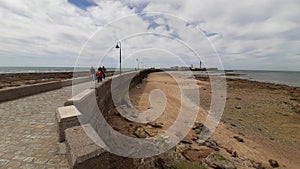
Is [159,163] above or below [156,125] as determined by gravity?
above

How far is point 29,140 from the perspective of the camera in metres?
4.12

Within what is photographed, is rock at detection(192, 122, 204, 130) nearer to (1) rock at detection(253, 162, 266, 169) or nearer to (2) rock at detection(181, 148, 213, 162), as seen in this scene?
(2) rock at detection(181, 148, 213, 162)

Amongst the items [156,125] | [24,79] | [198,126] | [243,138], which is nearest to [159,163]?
[156,125]

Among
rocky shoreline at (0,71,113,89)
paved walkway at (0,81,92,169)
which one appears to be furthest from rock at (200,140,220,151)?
rocky shoreline at (0,71,113,89)

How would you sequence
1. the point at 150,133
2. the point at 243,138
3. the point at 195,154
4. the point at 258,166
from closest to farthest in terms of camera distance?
the point at 258,166 < the point at 195,154 < the point at 150,133 < the point at 243,138

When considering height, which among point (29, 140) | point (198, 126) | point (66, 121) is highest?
point (66, 121)

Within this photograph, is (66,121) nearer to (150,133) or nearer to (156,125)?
(150,133)

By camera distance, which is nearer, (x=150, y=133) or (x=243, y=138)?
(x=150, y=133)

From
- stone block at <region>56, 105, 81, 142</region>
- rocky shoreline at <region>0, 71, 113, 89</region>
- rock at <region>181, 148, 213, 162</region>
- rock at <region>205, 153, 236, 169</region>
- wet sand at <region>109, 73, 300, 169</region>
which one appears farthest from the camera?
rocky shoreline at <region>0, 71, 113, 89</region>

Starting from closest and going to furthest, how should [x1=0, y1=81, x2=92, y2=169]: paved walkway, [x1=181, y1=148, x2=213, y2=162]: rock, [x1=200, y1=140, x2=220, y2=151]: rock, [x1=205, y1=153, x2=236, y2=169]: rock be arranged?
1. [x1=0, y1=81, x2=92, y2=169]: paved walkway
2. [x1=205, y1=153, x2=236, y2=169]: rock
3. [x1=181, y1=148, x2=213, y2=162]: rock
4. [x1=200, y1=140, x2=220, y2=151]: rock

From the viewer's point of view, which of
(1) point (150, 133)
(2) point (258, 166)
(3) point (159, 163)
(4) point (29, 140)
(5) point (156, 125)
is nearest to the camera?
(4) point (29, 140)

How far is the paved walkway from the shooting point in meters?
3.27

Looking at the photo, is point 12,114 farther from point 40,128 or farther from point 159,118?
point 159,118

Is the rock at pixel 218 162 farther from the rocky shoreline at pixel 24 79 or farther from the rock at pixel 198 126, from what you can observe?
the rocky shoreline at pixel 24 79
